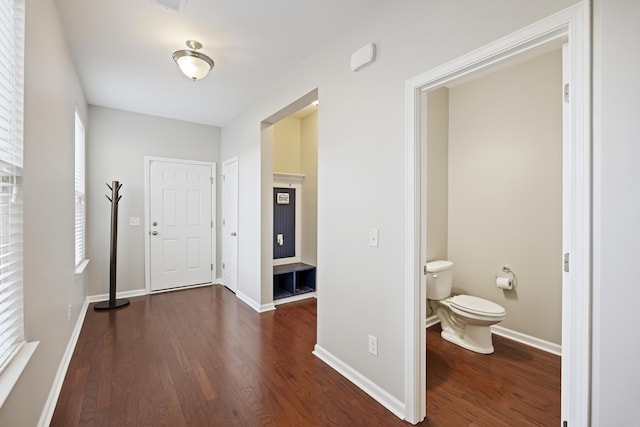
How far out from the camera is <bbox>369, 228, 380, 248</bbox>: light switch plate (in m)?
1.97

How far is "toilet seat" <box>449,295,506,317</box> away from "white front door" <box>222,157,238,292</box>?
2.97 metres

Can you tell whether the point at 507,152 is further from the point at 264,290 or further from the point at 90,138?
the point at 90,138

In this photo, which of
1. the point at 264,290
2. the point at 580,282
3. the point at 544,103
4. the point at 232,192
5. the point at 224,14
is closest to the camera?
the point at 580,282

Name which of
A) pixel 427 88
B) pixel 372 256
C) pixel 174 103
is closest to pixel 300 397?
pixel 372 256

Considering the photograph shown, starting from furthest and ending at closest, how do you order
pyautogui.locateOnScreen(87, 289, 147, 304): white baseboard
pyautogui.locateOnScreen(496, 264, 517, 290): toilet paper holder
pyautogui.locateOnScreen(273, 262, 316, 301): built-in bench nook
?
pyautogui.locateOnScreen(273, 262, 316, 301): built-in bench nook
pyautogui.locateOnScreen(87, 289, 147, 304): white baseboard
pyautogui.locateOnScreen(496, 264, 517, 290): toilet paper holder

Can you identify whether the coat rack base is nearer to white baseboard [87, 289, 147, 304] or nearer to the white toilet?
white baseboard [87, 289, 147, 304]

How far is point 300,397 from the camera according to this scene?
1944 mm

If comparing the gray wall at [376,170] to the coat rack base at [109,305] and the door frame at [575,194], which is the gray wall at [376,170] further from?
the coat rack base at [109,305]

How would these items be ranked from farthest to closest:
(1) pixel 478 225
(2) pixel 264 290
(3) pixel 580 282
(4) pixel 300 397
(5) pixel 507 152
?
(2) pixel 264 290, (1) pixel 478 225, (5) pixel 507 152, (4) pixel 300 397, (3) pixel 580 282

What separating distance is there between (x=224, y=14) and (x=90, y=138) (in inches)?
122

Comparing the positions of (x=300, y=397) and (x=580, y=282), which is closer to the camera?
(x=580, y=282)

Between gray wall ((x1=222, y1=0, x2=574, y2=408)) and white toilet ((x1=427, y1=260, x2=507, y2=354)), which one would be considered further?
white toilet ((x1=427, y1=260, x2=507, y2=354))

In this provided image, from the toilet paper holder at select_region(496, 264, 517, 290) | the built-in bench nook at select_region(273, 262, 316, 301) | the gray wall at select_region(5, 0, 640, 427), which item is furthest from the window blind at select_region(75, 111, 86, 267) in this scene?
the toilet paper holder at select_region(496, 264, 517, 290)

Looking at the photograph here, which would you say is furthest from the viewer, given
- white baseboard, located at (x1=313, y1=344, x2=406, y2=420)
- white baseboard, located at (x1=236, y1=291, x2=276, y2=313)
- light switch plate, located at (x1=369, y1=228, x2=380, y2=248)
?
white baseboard, located at (x1=236, y1=291, x2=276, y2=313)
